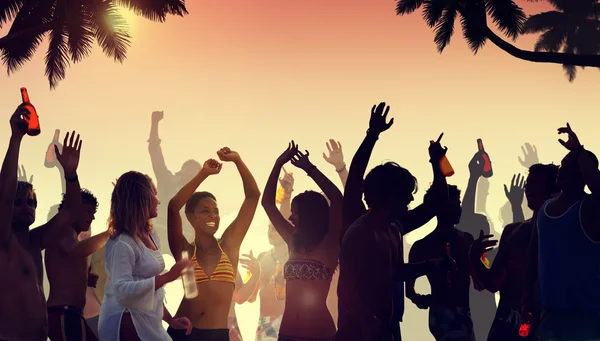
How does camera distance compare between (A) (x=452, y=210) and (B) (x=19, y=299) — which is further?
(A) (x=452, y=210)

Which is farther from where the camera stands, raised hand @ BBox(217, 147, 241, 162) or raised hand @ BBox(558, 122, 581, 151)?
raised hand @ BBox(217, 147, 241, 162)

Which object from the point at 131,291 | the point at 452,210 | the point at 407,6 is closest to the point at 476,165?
the point at 407,6

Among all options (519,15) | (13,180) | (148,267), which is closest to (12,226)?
(13,180)

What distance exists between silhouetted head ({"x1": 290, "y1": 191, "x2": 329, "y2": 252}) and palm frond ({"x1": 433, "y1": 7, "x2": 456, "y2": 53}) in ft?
28.1

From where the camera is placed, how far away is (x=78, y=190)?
7363 mm

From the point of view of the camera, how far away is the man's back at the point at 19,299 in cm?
695

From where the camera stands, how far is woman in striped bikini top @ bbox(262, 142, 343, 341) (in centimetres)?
775

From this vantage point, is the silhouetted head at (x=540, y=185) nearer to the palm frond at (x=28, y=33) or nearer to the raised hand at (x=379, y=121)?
the raised hand at (x=379, y=121)

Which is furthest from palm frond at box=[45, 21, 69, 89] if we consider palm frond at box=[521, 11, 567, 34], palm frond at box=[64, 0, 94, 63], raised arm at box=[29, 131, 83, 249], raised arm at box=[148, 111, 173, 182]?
palm frond at box=[521, 11, 567, 34]

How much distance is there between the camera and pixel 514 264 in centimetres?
834

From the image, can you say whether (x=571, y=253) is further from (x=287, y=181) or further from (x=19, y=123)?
(x=287, y=181)

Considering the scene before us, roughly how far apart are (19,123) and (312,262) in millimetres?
2982

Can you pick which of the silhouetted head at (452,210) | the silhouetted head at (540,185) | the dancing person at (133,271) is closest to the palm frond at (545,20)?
the silhouetted head at (452,210)

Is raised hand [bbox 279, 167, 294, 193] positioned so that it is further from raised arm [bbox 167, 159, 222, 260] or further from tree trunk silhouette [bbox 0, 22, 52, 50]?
raised arm [bbox 167, 159, 222, 260]
